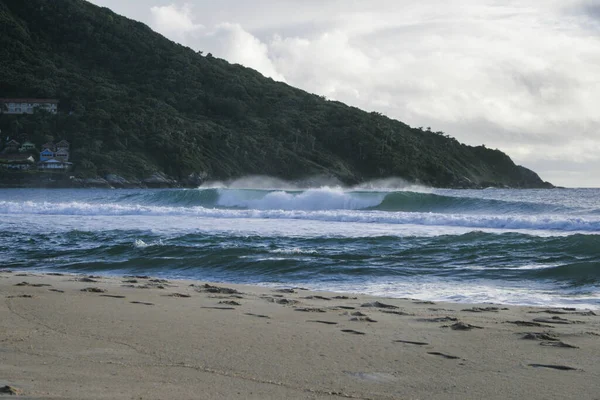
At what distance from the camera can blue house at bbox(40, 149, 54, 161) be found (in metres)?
70.8

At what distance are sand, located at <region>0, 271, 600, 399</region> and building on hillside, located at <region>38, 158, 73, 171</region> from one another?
66395mm

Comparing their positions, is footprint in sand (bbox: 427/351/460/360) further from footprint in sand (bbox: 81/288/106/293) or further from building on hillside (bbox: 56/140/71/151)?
building on hillside (bbox: 56/140/71/151)

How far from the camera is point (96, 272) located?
10.7 metres

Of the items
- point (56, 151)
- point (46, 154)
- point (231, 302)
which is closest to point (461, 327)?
point (231, 302)

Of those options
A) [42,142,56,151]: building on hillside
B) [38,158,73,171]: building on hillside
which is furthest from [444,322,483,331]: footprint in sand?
[42,142,56,151]: building on hillside

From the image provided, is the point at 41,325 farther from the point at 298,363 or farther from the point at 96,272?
the point at 96,272

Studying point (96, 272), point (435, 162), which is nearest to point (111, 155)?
point (435, 162)

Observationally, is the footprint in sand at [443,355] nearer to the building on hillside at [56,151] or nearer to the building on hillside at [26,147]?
the building on hillside at [56,151]

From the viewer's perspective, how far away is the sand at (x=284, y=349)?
3.57 metres

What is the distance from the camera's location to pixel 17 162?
71.4 m

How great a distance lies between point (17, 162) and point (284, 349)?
74.0 metres

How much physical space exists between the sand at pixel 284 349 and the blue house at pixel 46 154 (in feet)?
225

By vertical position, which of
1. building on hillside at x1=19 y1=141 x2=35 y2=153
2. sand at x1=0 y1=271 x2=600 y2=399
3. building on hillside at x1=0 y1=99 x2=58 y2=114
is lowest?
sand at x1=0 y1=271 x2=600 y2=399

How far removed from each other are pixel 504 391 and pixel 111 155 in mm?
74632
